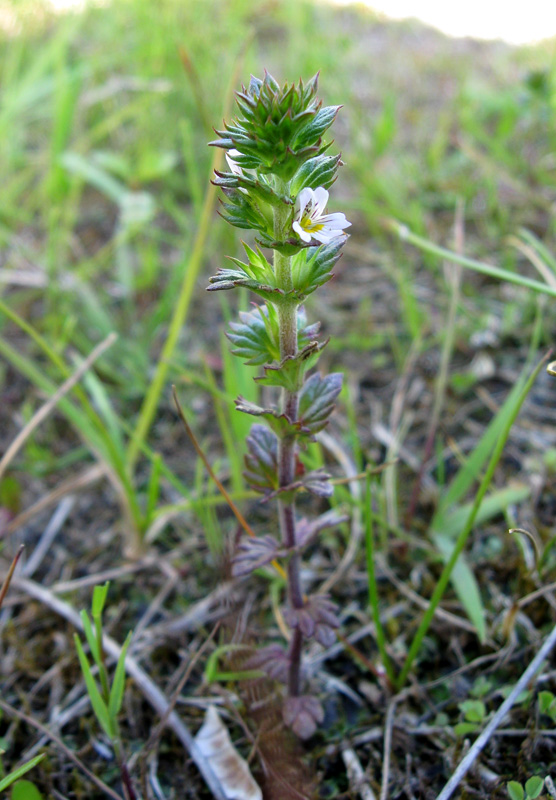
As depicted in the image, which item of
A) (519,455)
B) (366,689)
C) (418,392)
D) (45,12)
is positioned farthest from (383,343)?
(45,12)

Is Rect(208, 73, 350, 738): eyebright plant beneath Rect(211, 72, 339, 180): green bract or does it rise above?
beneath

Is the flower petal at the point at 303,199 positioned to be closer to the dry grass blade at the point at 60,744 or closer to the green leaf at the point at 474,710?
the green leaf at the point at 474,710

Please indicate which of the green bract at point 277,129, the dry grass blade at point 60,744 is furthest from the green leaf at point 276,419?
the dry grass blade at point 60,744

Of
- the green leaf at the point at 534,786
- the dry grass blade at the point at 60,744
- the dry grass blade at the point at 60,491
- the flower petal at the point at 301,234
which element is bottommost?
the dry grass blade at the point at 60,744

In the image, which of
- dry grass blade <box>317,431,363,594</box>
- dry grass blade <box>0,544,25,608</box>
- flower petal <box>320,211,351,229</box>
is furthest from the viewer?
dry grass blade <box>317,431,363,594</box>

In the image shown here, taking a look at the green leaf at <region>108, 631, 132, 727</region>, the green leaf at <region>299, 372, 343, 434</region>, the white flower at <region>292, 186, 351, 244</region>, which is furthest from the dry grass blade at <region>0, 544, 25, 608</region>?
the white flower at <region>292, 186, 351, 244</region>

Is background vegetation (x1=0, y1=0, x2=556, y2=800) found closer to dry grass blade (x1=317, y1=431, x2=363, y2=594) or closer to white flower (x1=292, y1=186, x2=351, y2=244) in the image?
dry grass blade (x1=317, y1=431, x2=363, y2=594)

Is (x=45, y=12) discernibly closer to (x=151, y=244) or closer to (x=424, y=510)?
(x=151, y=244)
